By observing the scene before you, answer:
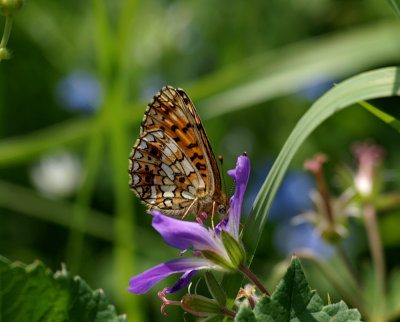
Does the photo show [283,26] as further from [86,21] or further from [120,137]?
[120,137]

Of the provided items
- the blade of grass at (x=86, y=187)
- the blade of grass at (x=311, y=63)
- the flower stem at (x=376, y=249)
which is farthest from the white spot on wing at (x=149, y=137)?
the blade of grass at (x=311, y=63)

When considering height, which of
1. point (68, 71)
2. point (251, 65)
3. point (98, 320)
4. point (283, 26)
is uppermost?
point (68, 71)

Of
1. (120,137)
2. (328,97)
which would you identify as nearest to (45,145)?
(120,137)

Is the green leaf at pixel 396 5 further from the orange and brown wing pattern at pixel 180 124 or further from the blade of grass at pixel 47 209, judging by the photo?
the blade of grass at pixel 47 209

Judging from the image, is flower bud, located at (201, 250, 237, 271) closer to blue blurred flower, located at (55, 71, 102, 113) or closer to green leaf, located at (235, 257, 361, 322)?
green leaf, located at (235, 257, 361, 322)

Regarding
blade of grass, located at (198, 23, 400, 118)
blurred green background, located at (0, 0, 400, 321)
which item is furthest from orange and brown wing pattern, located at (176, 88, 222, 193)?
blade of grass, located at (198, 23, 400, 118)

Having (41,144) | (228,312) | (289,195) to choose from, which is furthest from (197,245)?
(289,195)
